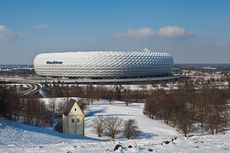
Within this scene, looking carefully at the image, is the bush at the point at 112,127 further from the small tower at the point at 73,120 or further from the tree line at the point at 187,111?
the tree line at the point at 187,111

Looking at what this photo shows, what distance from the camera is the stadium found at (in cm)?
11319

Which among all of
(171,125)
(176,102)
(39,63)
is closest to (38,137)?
(171,125)

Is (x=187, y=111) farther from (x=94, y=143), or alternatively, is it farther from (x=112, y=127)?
(x=94, y=143)

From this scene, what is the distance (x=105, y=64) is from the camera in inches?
4437

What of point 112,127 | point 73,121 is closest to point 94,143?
point 112,127

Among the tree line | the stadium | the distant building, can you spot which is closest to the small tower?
the distant building

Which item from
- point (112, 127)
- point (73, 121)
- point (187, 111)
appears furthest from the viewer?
point (187, 111)

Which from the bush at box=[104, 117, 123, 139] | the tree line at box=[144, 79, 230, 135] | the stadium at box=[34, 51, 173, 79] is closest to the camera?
the bush at box=[104, 117, 123, 139]

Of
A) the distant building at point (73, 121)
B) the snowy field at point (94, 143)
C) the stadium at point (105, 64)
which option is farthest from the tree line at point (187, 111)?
the stadium at point (105, 64)

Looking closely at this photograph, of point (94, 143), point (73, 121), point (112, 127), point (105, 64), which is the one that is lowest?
point (112, 127)

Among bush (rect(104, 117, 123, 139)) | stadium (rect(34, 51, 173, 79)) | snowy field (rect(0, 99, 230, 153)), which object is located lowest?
bush (rect(104, 117, 123, 139))

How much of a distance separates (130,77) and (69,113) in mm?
82685

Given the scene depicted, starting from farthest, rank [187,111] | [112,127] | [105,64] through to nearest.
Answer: [105,64], [187,111], [112,127]

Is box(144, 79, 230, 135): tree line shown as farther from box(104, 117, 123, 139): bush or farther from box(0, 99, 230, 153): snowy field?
box(0, 99, 230, 153): snowy field
